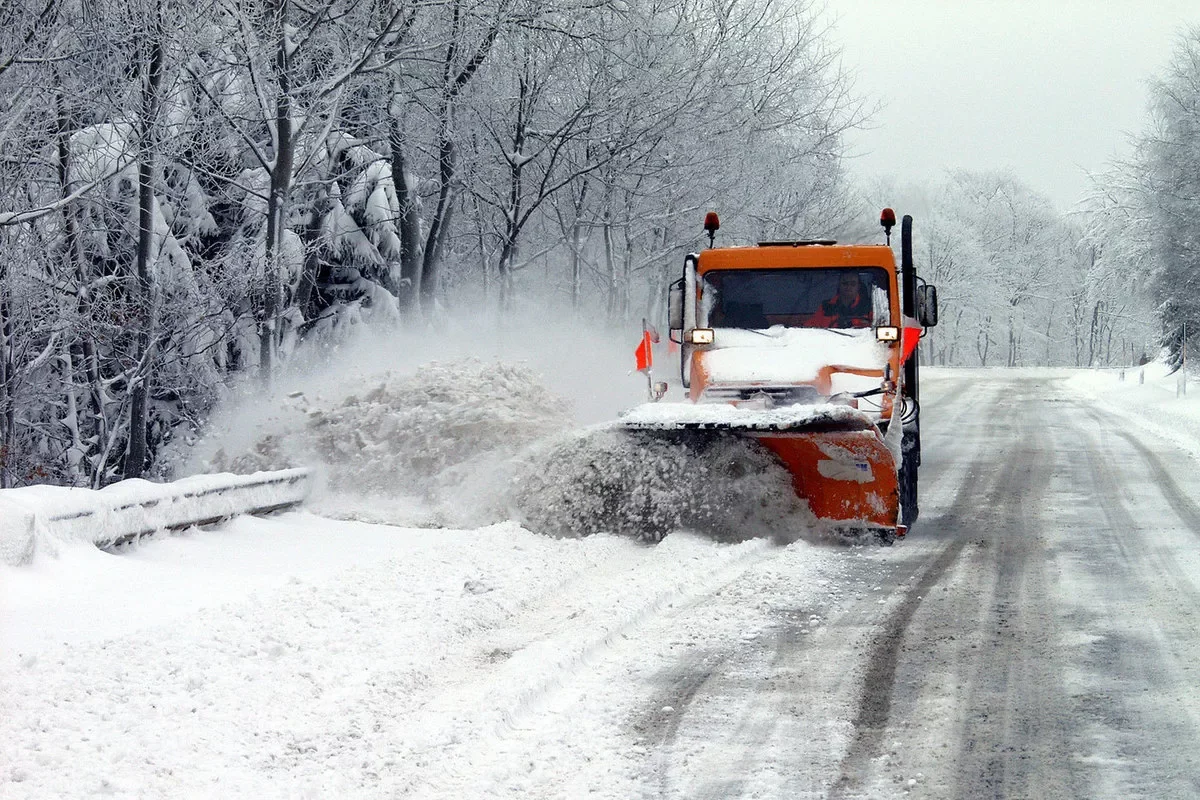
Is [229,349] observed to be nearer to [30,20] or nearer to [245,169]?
[245,169]

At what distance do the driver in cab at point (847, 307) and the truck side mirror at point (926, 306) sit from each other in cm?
41

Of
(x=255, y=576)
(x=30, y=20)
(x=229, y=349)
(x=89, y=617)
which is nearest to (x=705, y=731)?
(x=89, y=617)

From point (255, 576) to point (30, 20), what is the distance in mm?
5462

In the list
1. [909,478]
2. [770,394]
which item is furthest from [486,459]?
[909,478]

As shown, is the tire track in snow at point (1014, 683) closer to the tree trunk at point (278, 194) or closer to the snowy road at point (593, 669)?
the snowy road at point (593, 669)

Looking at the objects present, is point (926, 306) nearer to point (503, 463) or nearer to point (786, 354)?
point (786, 354)

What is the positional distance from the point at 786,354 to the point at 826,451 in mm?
1624

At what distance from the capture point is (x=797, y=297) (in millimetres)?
11141

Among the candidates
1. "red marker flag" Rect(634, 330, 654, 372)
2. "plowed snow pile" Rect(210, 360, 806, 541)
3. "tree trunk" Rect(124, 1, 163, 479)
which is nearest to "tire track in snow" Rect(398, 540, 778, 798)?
"plowed snow pile" Rect(210, 360, 806, 541)

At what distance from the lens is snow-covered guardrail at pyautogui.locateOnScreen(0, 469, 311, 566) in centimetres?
696

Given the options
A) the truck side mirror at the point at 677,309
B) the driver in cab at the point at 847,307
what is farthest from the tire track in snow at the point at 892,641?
the truck side mirror at the point at 677,309

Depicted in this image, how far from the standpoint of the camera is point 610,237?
97.7ft

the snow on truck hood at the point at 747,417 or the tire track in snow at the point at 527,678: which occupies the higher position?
the snow on truck hood at the point at 747,417

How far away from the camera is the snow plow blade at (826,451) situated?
9.14 metres
